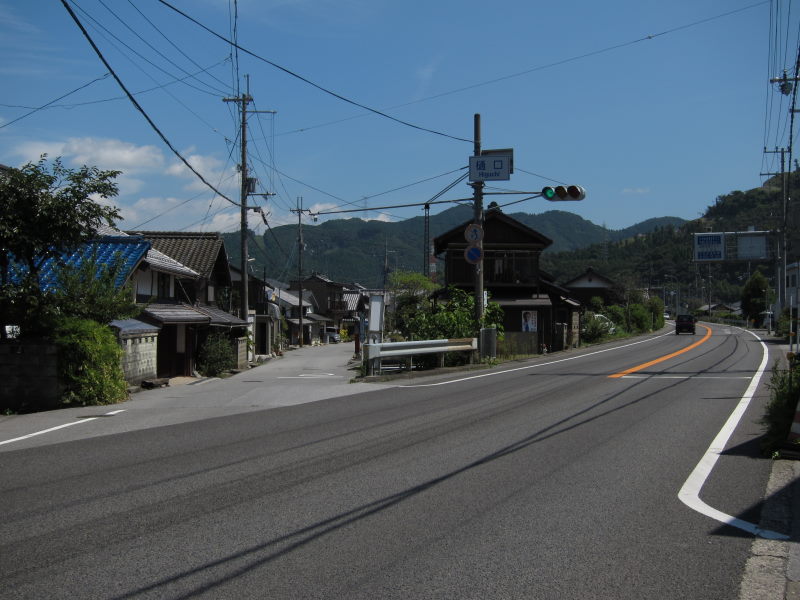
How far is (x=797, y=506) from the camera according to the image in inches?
245

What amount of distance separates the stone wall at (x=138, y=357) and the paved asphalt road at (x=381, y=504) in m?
8.11

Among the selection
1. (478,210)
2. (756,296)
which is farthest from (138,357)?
(756,296)

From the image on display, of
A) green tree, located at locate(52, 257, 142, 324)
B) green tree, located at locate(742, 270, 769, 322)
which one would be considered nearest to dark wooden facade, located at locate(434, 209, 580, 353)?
green tree, located at locate(52, 257, 142, 324)

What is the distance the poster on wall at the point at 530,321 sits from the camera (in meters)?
34.8

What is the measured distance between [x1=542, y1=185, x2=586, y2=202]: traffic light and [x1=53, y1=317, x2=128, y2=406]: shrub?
1295 cm

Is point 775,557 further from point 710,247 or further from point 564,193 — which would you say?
point 710,247

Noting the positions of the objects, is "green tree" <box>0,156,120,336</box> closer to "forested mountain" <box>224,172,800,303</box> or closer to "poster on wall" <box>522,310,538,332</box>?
"poster on wall" <box>522,310,538,332</box>

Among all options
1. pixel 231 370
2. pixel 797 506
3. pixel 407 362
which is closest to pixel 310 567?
pixel 797 506

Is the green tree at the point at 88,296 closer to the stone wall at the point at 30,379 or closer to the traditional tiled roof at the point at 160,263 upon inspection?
the stone wall at the point at 30,379

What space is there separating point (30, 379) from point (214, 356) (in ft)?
45.1

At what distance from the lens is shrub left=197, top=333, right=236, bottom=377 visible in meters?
28.0

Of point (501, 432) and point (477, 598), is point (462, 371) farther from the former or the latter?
point (477, 598)

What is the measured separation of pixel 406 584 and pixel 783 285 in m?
47.6

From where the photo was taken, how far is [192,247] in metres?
32.9
